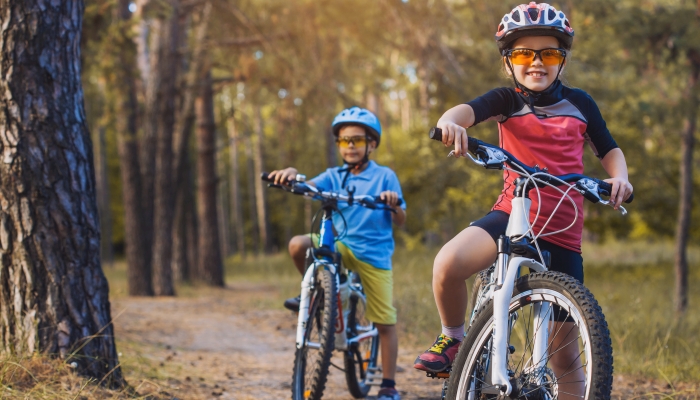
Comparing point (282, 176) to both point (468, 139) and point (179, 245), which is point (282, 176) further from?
point (179, 245)

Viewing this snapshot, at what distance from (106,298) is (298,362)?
4.18 feet

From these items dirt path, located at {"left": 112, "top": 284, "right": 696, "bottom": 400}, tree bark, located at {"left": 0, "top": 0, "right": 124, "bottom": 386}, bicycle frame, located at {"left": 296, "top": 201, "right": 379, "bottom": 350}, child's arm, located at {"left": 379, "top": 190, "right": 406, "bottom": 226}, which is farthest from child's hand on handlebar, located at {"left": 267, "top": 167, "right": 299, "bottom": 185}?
dirt path, located at {"left": 112, "top": 284, "right": 696, "bottom": 400}

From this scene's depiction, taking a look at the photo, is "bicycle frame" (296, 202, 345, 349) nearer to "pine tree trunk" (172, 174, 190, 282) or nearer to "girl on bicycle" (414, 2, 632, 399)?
"girl on bicycle" (414, 2, 632, 399)

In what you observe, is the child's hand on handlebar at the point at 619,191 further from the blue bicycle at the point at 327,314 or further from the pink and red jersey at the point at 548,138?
the blue bicycle at the point at 327,314

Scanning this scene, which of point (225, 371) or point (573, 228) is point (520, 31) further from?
point (225, 371)

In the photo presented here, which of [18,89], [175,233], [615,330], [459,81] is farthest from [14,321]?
[175,233]

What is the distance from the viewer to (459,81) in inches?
560

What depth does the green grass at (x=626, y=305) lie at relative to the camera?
19.5ft

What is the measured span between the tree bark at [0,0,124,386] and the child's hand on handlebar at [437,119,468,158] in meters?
2.60

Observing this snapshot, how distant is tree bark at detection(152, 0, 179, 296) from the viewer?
13.9 metres

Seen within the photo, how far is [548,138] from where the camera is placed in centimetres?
330

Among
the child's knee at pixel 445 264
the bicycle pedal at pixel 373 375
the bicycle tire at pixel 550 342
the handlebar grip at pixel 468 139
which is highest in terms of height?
the handlebar grip at pixel 468 139

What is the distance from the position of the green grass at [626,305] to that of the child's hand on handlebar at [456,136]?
286 cm

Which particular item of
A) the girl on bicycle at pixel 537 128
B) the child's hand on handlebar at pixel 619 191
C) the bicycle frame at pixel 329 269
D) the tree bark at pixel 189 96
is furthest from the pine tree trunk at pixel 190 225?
the child's hand on handlebar at pixel 619 191
